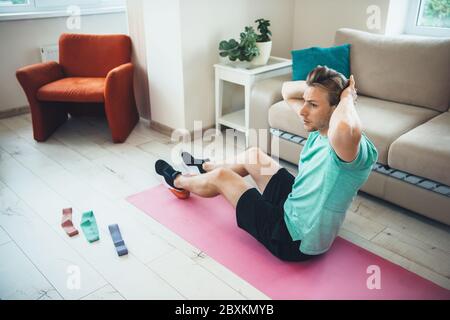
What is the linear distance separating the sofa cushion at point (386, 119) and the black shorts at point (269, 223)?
0.62 meters

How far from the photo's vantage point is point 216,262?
74.7 inches

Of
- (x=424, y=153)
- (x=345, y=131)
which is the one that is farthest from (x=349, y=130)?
(x=424, y=153)

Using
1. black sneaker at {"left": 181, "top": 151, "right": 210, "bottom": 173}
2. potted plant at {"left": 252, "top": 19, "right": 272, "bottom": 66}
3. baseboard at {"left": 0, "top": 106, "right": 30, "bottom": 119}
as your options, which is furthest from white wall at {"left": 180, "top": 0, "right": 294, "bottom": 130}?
baseboard at {"left": 0, "top": 106, "right": 30, "bottom": 119}

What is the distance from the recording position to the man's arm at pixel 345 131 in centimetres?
139

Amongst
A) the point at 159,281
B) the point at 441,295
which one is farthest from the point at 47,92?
the point at 441,295

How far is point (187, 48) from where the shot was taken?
3.00 metres

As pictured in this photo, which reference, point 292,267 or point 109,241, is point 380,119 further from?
point 109,241

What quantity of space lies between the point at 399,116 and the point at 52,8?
321 centimetres

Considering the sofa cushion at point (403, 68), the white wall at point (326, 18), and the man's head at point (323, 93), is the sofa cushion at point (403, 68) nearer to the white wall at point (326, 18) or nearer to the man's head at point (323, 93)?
the white wall at point (326, 18)

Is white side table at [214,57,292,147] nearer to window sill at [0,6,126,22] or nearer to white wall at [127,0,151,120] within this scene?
white wall at [127,0,151,120]

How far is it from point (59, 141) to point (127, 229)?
1457 mm

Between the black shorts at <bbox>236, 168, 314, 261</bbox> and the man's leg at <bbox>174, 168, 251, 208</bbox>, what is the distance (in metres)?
0.05

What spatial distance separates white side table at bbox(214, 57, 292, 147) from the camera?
2951 millimetres
